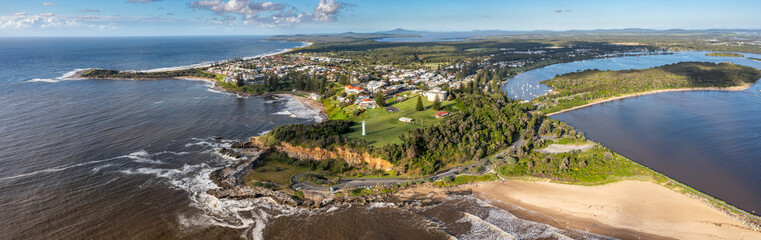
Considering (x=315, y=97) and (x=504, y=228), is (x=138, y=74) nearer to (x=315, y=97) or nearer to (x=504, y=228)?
(x=315, y=97)

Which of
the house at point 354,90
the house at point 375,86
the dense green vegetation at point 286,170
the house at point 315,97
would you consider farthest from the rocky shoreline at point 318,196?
the house at point 375,86

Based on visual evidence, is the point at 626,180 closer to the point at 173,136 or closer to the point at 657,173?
the point at 657,173

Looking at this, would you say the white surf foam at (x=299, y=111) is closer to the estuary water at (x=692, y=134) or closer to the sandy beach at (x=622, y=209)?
the sandy beach at (x=622, y=209)

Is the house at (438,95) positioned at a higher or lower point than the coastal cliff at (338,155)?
higher

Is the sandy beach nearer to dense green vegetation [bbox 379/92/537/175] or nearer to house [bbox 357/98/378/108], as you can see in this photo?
dense green vegetation [bbox 379/92/537/175]

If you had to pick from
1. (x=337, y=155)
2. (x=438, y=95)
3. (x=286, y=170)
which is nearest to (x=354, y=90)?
(x=438, y=95)

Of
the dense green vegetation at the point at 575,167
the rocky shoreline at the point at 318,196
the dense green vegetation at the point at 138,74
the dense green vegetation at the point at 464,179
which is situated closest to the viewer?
the rocky shoreline at the point at 318,196

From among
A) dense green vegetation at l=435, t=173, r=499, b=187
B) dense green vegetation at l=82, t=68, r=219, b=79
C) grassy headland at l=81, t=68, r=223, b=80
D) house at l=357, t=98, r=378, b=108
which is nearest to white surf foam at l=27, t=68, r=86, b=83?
grassy headland at l=81, t=68, r=223, b=80
